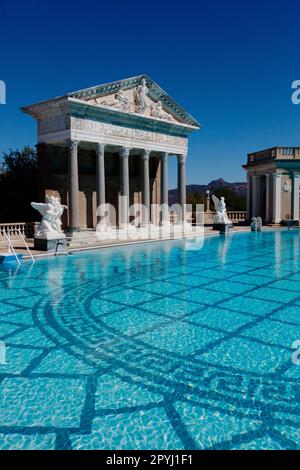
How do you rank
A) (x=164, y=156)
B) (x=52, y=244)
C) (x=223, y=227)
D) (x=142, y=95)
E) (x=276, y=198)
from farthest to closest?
1. (x=276, y=198)
2. (x=223, y=227)
3. (x=164, y=156)
4. (x=142, y=95)
5. (x=52, y=244)

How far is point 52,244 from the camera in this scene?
15.8m

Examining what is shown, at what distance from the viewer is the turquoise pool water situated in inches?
148

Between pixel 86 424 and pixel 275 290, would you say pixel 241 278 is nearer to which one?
pixel 275 290

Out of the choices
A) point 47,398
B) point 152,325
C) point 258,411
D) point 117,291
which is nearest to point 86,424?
point 47,398

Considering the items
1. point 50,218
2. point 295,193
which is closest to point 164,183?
point 50,218

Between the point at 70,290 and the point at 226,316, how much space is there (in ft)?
13.8

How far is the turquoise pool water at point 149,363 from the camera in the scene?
3.75 meters

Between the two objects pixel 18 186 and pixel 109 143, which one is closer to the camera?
pixel 109 143

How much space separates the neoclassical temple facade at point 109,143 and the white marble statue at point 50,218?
341 cm

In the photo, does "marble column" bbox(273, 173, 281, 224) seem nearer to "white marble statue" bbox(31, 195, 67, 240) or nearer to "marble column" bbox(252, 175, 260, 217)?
"marble column" bbox(252, 175, 260, 217)

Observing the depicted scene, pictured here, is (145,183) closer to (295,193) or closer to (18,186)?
(18,186)

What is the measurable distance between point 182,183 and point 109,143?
22.0ft

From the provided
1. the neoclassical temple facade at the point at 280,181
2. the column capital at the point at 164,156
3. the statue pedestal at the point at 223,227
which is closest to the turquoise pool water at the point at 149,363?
the statue pedestal at the point at 223,227

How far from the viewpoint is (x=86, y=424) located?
3.87 m
